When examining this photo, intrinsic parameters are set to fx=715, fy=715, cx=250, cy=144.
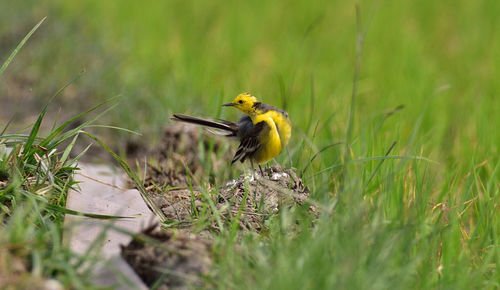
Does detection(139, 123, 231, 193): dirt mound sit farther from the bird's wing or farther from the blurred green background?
the bird's wing

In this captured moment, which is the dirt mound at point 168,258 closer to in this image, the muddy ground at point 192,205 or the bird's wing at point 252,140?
the muddy ground at point 192,205

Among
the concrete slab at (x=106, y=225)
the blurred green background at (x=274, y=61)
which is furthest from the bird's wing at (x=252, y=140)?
the blurred green background at (x=274, y=61)

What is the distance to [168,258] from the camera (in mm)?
2791

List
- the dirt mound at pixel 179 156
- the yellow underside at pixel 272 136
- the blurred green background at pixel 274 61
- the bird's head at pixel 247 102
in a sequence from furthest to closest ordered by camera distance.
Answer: the blurred green background at pixel 274 61 → the dirt mound at pixel 179 156 → the bird's head at pixel 247 102 → the yellow underside at pixel 272 136

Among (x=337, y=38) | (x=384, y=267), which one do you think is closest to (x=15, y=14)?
(x=337, y=38)

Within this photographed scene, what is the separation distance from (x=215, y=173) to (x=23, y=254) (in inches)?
82.9

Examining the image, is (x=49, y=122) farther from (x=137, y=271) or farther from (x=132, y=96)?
(x=137, y=271)

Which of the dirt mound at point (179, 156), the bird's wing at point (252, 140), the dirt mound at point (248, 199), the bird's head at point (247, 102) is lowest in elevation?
the dirt mound at point (179, 156)

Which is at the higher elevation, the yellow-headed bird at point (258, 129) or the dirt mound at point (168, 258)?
the yellow-headed bird at point (258, 129)

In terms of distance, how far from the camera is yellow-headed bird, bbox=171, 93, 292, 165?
3855mm

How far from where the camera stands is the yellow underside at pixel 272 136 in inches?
151

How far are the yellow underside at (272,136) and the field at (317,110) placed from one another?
0.64 ft

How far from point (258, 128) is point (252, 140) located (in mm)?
74

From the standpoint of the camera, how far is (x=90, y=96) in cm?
665
